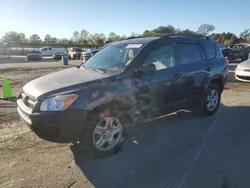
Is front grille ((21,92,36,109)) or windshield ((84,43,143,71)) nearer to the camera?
front grille ((21,92,36,109))

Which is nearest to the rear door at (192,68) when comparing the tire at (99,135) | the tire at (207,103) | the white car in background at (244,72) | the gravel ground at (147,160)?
the tire at (207,103)

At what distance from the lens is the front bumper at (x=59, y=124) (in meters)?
3.23

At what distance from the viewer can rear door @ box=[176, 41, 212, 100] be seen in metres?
4.77

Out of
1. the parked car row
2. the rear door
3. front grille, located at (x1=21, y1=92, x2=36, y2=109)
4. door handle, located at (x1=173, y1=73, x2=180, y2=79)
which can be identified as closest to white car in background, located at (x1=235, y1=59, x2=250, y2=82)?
the rear door

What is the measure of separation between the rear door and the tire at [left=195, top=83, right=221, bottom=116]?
29 cm

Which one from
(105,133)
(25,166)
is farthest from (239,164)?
(25,166)

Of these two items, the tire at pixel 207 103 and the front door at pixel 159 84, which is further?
the tire at pixel 207 103

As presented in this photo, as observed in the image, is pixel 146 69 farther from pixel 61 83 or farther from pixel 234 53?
pixel 234 53

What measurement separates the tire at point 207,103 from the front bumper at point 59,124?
2979 mm

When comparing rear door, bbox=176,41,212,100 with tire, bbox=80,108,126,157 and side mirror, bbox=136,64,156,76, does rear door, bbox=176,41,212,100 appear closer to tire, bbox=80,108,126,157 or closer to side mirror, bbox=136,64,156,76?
side mirror, bbox=136,64,156,76

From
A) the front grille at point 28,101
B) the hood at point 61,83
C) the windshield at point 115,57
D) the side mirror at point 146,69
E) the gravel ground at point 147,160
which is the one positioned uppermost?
the windshield at point 115,57

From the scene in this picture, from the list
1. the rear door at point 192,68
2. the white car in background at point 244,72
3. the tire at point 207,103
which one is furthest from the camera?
the white car in background at point 244,72

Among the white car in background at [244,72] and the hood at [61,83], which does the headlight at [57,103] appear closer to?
the hood at [61,83]

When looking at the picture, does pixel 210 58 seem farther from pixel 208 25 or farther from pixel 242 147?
pixel 208 25
